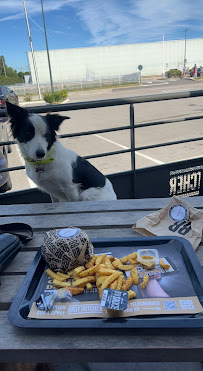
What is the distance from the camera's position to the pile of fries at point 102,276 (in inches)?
35.9

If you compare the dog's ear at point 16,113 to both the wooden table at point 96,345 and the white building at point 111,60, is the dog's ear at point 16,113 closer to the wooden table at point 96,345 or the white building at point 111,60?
the wooden table at point 96,345

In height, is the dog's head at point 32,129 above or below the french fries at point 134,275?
above

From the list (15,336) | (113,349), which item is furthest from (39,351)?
(113,349)

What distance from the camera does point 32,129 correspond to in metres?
2.29

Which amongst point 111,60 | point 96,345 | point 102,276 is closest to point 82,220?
point 102,276

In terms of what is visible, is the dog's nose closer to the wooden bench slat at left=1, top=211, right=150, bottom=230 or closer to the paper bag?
the wooden bench slat at left=1, top=211, right=150, bottom=230

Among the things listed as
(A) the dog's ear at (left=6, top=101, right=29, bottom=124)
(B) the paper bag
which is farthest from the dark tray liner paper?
(A) the dog's ear at (left=6, top=101, right=29, bottom=124)

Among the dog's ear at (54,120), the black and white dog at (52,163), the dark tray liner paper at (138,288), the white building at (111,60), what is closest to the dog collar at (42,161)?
the black and white dog at (52,163)

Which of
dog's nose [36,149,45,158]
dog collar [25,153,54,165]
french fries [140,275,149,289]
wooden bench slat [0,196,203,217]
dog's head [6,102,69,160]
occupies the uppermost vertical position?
dog's head [6,102,69,160]

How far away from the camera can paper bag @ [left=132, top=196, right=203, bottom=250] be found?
1296mm

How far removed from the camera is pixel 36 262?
1.10 metres

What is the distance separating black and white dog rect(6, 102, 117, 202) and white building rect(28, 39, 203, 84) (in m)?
48.0

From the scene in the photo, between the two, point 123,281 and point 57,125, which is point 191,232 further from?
point 57,125

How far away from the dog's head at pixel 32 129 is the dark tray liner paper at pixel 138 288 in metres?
1.28
